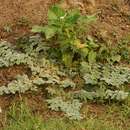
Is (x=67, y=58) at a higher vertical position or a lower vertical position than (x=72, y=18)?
lower

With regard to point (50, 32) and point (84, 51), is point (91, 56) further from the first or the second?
point (50, 32)

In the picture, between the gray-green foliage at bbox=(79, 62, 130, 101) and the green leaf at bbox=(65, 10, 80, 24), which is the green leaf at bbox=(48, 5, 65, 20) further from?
the gray-green foliage at bbox=(79, 62, 130, 101)

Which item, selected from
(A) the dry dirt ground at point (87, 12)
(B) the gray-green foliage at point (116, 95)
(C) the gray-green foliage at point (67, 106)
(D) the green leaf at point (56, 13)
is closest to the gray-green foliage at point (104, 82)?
(B) the gray-green foliage at point (116, 95)

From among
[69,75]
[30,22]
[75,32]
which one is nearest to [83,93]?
[69,75]

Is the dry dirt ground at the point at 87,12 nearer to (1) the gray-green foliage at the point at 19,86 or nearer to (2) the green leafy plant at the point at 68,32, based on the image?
(2) the green leafy plant at the point at 68,32

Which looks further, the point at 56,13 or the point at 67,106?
the point at 56,13

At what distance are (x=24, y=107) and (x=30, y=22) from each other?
1.26 m

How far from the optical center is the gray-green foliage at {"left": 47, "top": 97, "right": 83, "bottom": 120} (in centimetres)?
518

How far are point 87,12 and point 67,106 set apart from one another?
1.49 meters

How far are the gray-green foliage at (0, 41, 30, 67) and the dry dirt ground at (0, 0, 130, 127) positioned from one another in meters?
0.23

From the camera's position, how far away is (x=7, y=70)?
222 inches

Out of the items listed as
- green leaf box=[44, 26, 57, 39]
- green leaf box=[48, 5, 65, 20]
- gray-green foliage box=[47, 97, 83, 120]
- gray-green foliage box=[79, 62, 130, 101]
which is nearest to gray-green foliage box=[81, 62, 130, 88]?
gray-green foliage box=[79, 62, 130, 101]

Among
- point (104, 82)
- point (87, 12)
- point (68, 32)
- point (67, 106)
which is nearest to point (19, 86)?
point (67, 106)

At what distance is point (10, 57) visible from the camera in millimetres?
5688
